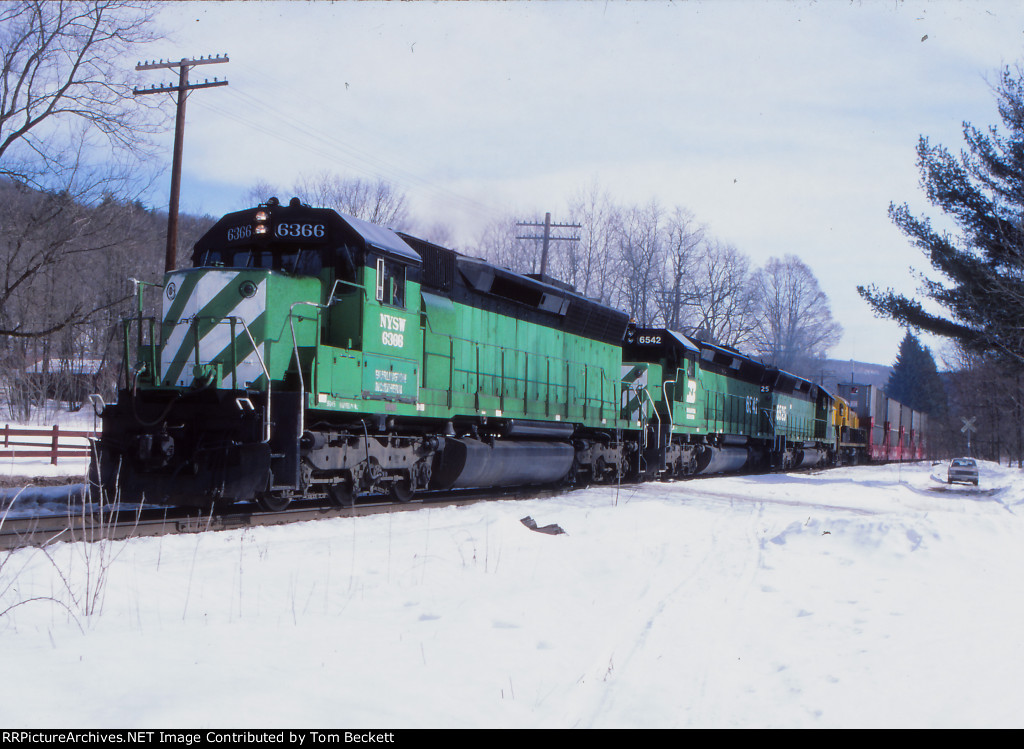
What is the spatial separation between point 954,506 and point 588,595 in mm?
12965

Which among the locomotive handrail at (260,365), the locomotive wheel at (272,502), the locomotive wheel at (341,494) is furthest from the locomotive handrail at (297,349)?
the locomotive wheel at (341,494)

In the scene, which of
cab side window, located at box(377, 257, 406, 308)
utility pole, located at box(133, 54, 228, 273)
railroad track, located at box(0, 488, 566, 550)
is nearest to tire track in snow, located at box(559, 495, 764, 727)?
railroad track, located at box(0, 488, 566, 550)

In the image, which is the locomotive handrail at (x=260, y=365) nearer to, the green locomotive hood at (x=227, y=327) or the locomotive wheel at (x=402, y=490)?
the green locomotive hood at (x=227, y=327)

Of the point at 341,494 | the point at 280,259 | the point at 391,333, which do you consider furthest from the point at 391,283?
the point at 341,494

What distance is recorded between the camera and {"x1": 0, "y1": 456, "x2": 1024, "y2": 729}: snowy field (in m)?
3.36

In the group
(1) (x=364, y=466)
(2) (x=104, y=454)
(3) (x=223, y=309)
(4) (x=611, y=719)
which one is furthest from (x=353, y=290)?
(4) (x=611, y=719)

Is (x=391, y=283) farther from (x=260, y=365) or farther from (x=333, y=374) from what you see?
(x=260, y=365)

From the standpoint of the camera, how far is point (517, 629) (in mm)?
4863

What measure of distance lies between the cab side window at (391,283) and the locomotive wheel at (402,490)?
2517 mm

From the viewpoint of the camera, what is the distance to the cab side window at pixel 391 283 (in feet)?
32.7

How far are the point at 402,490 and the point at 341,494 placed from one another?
1158 mm

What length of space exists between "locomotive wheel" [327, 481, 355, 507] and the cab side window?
7.76 feet

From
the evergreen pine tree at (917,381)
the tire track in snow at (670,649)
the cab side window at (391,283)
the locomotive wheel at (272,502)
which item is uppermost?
the evergreen pine tree at (917,381)

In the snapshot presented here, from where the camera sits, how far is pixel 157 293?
128ft
